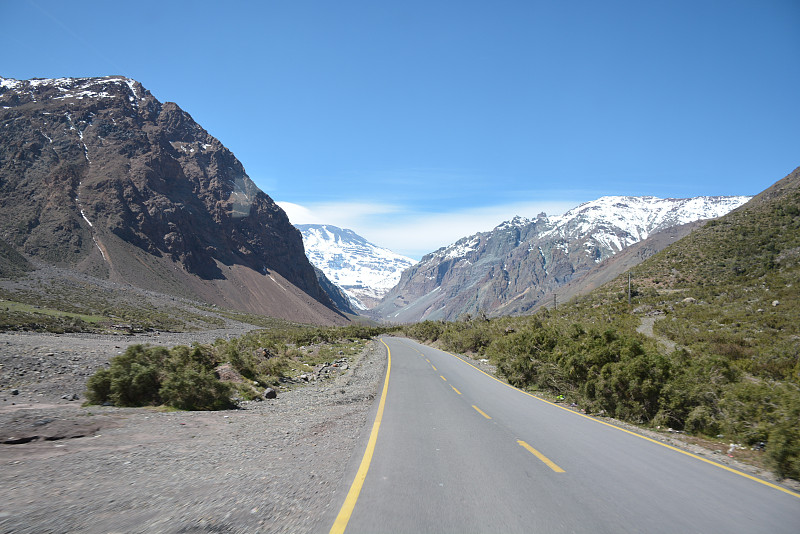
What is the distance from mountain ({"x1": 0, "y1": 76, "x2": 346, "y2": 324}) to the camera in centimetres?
10362

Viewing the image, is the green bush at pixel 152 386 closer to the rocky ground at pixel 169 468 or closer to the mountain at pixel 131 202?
the rocky ground at pixel 169 468

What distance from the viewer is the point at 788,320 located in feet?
69.2

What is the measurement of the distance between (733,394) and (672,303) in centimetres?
2961

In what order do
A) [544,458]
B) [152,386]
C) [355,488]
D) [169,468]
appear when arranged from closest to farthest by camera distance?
[355,488], [169,468], [544,458], [152,386]

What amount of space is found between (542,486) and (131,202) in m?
150

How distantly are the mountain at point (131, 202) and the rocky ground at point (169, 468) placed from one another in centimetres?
10732

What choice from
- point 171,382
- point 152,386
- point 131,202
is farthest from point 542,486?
point 131,202

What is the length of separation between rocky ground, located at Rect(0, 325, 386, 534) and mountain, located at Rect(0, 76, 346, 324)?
352ft

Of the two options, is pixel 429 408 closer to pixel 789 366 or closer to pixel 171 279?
pixel 789 366

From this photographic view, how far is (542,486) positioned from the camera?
5.46 metres

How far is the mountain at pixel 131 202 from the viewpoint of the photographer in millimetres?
103625

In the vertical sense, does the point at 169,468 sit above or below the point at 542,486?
below

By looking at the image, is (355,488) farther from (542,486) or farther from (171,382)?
(171,382)

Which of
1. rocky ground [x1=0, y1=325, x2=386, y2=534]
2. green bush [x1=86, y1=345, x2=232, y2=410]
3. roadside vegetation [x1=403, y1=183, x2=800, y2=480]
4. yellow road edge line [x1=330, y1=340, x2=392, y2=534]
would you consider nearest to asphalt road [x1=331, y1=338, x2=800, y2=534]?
yellow road edge line [x1=330, y1=340, x2=392, y2=534]
